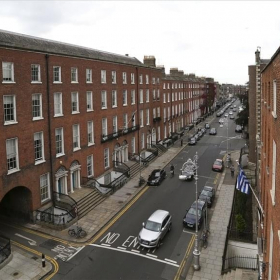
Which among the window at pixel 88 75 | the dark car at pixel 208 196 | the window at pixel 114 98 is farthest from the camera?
the window at pixel 114 98

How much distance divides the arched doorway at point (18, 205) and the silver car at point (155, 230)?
10.3m

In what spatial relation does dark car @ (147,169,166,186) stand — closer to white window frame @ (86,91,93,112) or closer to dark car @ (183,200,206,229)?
dark car @ (183,200,206,229)

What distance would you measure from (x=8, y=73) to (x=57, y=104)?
6127 mm

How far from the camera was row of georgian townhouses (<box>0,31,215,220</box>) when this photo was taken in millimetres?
23438

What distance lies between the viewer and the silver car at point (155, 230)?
Result: 2112cm

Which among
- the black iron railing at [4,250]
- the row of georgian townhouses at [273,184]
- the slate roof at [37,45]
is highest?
the slate roof at [37,45]

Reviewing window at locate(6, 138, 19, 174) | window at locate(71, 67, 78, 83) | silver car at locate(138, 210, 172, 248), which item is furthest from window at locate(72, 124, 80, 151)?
silver car at locate(138, 210, 172, 248)

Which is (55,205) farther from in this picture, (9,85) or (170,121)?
(170,121)

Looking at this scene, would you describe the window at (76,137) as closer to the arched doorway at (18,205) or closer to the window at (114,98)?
the arched doorway at (18,205)

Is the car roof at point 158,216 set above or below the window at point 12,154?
below

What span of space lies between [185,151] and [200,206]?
27.8 m

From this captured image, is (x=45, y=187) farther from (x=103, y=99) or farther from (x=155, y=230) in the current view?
(x=103, y=99)

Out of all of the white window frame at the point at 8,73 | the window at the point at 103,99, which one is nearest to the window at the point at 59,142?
the white window frame at the point at 8,73

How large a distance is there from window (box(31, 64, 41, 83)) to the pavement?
486 inches
